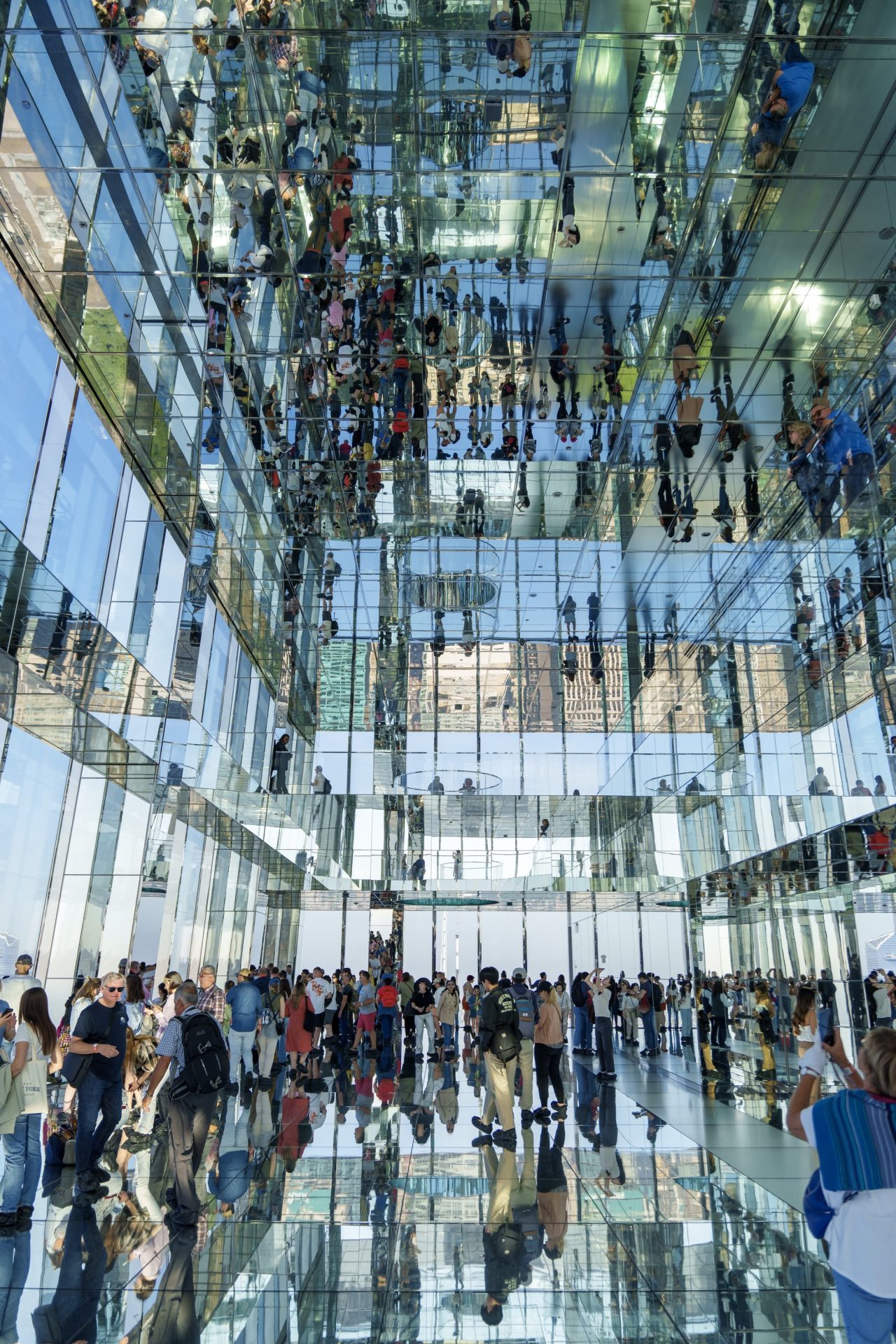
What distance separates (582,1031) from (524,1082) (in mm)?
9139

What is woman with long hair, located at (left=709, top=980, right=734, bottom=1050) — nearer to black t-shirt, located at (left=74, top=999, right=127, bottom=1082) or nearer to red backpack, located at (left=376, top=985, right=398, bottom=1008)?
red backpack, located at (left=376, top=985, right=398, bottom=1008)

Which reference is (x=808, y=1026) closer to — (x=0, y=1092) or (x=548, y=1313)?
(x=548, y=1313)

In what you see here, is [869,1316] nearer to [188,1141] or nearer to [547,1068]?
[188,1141]

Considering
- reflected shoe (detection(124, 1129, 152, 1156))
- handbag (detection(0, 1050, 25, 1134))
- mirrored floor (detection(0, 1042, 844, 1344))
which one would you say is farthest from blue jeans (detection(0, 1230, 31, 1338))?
reflected shoe (detection(124, 1129, 152, 1156))

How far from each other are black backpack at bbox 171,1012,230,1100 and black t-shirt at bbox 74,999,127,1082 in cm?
101

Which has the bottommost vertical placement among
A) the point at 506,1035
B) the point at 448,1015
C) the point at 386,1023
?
the point at 506,1035

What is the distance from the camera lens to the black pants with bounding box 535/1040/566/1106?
11.8 m

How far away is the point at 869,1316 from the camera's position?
10.4 feet

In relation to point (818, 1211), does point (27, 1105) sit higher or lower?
higher

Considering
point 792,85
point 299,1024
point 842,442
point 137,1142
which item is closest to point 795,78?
point 792,85

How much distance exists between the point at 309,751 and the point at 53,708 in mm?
12274

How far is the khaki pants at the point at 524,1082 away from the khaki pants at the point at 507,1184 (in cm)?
56

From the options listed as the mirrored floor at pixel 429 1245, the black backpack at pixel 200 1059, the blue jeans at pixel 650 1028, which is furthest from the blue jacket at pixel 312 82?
the blue jeans at pixel 650 1028

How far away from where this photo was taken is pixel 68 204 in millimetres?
10523
